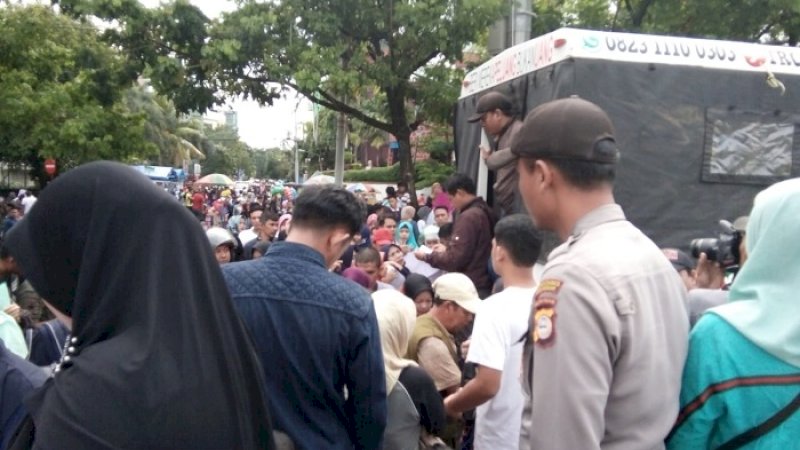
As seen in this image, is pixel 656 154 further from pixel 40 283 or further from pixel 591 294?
pixel 40 283

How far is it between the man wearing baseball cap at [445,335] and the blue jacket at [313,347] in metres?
1.28

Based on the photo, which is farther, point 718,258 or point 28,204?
point 28,204

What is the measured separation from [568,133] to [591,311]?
473 millimetres

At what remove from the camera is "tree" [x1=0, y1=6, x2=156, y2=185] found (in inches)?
673

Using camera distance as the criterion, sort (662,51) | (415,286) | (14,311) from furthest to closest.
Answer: (662,51) < (415,286) < (14,311)

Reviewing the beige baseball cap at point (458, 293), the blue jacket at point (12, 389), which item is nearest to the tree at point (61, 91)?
the beige baseball cap at point (458, 293)

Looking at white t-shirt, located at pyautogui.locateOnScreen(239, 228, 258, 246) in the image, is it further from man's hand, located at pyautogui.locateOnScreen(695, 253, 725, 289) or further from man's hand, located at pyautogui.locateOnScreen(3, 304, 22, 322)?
man's hand, located at pyautogui.locateOnScreen(695, 253, 725, 289)

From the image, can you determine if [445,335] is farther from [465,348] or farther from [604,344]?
[604,344]

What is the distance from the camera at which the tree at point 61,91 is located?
17.1 m

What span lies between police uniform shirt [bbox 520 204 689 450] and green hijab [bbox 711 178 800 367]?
6.7 inches

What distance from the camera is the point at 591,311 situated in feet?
6.96

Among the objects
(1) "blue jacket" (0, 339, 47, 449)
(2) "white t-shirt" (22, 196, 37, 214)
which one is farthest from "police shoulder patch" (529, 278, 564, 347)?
(1) "blue jacket" (0, 339, 47, 449)

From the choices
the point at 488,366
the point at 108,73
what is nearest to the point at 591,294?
the point at 488,366

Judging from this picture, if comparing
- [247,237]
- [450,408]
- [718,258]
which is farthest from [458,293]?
[247,237]
